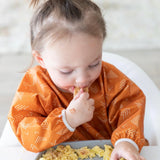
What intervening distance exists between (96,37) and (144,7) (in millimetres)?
1806

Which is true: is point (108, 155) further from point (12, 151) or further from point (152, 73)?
point (152, 73)

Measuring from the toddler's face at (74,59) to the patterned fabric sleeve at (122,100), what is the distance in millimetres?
138

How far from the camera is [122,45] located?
223 cm

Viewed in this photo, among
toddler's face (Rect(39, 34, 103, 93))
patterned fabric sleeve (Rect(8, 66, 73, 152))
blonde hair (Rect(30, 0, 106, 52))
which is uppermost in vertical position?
blonde hair (Rect(30, 0, 106, 52))

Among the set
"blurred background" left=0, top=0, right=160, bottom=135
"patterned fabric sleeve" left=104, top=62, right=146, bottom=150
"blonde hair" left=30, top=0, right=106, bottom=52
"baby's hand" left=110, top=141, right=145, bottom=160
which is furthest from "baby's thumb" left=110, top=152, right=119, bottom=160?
"blurred background" left=0, top=0, right=160, bottom=135

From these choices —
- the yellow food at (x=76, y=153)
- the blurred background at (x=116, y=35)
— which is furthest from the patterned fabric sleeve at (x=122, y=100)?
the blurred background at (x=116, y=35)

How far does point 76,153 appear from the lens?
781 millimetres

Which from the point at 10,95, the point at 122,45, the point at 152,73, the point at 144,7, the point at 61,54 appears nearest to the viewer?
the point at 61,54

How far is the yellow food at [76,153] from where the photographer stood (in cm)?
76

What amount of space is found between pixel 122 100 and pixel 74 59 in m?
0.27

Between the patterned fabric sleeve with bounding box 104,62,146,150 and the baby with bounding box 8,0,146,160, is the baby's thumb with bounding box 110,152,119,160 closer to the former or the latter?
the baby with bounding box 8,0,146,160

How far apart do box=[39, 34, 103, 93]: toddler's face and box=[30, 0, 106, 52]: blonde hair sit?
0.02 meters

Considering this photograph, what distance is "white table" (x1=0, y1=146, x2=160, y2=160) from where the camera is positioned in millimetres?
742

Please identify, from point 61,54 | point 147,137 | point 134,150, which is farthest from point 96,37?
point 147,137
